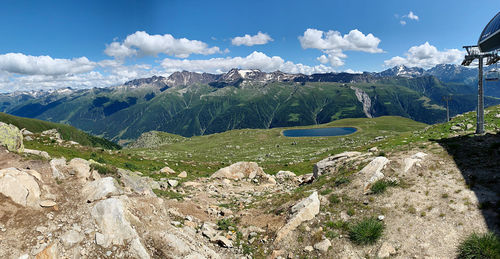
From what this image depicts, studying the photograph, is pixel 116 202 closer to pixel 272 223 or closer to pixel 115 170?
pixel 115 170

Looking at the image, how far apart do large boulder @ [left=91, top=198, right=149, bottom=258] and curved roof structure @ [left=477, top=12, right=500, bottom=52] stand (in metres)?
35.2

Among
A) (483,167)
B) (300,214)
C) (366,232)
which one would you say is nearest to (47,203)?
(300,214)

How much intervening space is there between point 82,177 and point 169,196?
26.4 feet

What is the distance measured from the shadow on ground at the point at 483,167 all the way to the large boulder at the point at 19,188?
23719mm

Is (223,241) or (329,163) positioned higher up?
(329,163)

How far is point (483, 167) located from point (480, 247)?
32.0 ft

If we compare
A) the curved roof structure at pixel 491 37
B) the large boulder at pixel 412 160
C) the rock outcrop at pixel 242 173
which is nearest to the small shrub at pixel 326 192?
the large boulder at pixel 412 160

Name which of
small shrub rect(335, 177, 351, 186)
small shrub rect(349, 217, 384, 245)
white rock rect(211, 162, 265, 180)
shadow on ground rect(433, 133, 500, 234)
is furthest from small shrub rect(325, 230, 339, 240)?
white rock rect(211, 162, 265, 180)

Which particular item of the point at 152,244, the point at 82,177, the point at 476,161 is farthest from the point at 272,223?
the point at 476,161

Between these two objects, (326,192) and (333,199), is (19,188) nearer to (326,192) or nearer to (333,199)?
(333,199)

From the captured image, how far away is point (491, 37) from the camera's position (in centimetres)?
2469

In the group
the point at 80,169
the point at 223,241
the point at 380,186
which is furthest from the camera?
the point at 380,186

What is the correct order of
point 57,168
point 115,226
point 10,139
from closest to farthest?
point 115,226 < point 57,168 < point 10,139

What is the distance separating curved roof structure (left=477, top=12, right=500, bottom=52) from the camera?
78.3 feet
